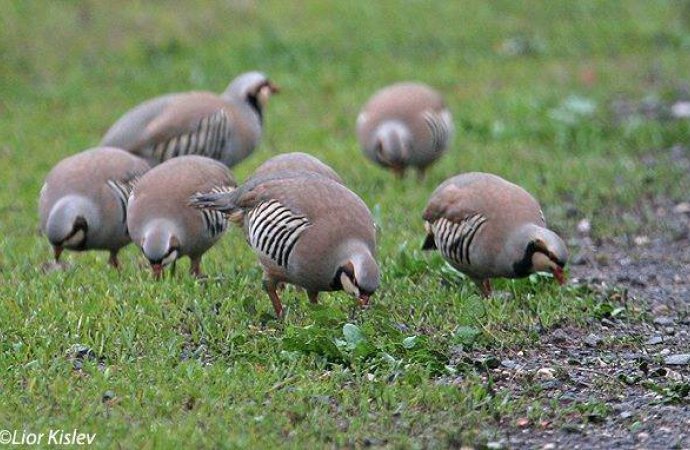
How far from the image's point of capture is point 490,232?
7.85 m

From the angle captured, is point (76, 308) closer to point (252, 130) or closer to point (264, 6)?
point (252, 130)

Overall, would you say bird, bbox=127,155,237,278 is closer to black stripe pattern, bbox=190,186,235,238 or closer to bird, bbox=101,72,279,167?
black stripe pattern, bbox=190,186,235,238

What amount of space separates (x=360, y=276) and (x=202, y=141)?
355 centimetres

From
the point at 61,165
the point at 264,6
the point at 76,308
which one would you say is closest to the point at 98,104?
the point at 264,6

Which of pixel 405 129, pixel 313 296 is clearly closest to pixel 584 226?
pixel 405 129

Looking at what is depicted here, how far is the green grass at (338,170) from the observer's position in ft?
20.2

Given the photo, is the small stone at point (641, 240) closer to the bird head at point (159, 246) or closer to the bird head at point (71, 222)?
the bird head at point (159, 246)

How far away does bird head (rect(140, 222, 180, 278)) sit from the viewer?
809 centimetres

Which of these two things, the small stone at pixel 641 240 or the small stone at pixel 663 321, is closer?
the small stone at pixel 663 321

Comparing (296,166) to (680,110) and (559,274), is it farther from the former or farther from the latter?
(680,110)

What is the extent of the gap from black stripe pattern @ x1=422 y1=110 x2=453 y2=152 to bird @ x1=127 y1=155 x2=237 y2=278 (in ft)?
11.8

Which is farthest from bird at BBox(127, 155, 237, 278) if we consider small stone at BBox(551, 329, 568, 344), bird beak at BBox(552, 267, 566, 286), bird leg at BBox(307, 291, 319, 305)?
small stone at BBox(551, 329, 568, 344)

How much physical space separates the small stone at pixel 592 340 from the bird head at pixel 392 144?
445 cm

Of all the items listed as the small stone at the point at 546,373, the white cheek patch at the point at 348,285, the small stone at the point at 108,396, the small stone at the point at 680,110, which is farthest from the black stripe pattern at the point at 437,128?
the small stone at the point at 108,396
